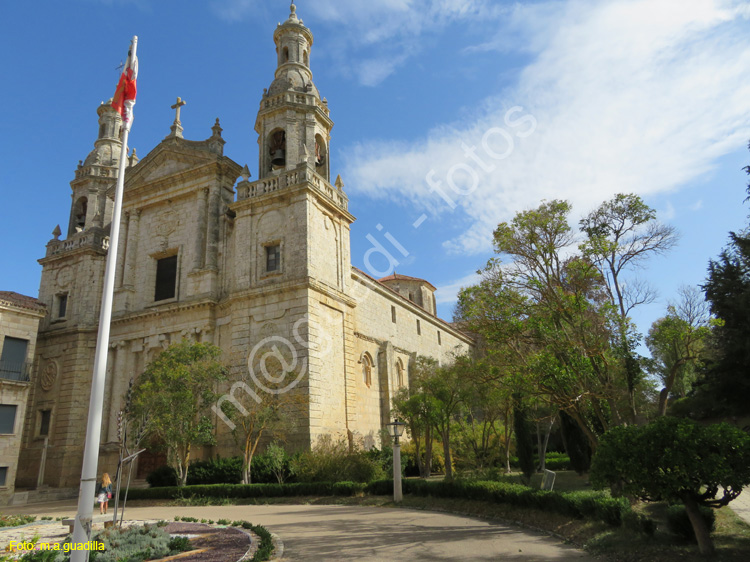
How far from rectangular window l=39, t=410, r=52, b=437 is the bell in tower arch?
58.1ft

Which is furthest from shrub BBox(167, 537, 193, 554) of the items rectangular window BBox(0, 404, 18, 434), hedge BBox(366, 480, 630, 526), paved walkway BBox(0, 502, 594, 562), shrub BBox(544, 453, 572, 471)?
shrub BBox(544, 453, 572, 471)

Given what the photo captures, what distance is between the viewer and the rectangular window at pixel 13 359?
25234 mm

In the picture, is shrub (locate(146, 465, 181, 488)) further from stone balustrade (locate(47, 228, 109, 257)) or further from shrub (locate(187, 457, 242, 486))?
stone balustrade (locate(47, 228, 109, 257))

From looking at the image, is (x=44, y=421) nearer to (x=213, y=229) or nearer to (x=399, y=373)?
(x=213, y=229)

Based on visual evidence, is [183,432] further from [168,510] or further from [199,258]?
[199,258]

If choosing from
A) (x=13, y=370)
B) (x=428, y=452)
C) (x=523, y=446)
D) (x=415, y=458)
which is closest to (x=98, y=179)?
(x=13, y=370)

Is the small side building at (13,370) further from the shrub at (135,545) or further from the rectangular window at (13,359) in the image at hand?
the shrub at (135,545)

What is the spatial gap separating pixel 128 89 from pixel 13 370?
21.8 meters

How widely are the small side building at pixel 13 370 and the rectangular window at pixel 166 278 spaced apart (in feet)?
19.5

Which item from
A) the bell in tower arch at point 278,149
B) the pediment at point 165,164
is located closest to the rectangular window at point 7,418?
the pediment at point 165,164

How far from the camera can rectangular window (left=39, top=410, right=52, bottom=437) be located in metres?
27.1

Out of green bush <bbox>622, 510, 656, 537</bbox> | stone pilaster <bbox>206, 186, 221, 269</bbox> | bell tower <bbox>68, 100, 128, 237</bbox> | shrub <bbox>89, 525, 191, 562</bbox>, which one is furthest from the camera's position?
bell tower <bbox>68, 100, 128, 237</bbox>

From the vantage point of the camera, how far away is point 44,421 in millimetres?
27438

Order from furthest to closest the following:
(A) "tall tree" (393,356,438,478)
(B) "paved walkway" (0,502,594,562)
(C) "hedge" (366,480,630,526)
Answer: (A) "tall tree" (393,356,438,478)
(C) "hedge" (366,480,630,526)
(B) "paved walkway" (0,502,594,562)
